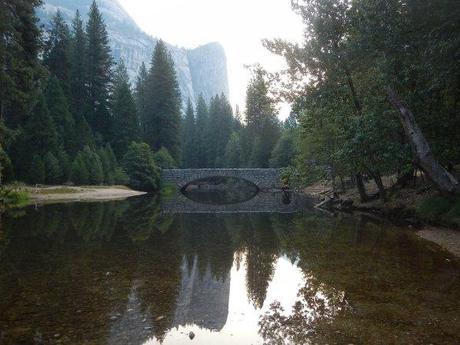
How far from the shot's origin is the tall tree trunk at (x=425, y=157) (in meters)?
16.2

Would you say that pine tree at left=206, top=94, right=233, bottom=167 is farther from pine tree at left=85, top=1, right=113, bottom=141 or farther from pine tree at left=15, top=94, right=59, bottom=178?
pine tree at left=15, top=94, right=59, bottom=178

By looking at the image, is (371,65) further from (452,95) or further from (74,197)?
(74,197)

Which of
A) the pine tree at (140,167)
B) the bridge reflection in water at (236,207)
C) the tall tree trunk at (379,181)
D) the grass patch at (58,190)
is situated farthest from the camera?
the pine tree at (140,167)

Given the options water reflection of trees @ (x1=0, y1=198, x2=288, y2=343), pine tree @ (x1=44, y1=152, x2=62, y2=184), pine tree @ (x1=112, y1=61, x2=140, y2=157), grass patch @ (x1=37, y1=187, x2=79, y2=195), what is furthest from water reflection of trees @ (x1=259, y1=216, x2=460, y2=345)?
pine tree @ (x1=112, y1=61, x2=140, y2=157)

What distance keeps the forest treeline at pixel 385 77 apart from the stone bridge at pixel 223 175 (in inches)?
1358

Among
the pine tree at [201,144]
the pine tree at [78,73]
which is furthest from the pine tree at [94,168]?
the pine tree at [201,144]

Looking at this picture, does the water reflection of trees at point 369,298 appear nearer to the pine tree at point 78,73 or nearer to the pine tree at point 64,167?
the pine tree at point 64,167

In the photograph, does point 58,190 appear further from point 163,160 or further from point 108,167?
point 163,160

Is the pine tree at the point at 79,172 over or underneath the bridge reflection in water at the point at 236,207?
over

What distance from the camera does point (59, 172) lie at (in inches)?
1673

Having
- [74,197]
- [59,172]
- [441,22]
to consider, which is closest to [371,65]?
[441,22]

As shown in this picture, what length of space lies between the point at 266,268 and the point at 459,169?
16.4 meters

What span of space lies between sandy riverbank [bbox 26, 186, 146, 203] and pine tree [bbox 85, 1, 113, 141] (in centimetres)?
1852

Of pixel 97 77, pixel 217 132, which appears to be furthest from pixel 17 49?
pixel 217 132
